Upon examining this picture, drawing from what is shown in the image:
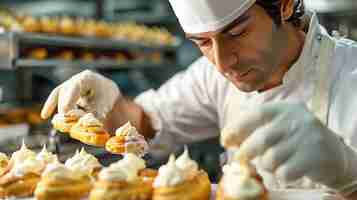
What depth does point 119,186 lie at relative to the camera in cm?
123

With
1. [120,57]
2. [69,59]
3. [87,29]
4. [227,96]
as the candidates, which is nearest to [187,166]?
[227,96]

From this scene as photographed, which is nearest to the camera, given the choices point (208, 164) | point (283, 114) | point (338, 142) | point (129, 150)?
point (283, 114)

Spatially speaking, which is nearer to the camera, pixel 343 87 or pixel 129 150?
pixel 129 150

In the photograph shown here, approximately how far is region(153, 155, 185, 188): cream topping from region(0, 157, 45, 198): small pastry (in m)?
0.35

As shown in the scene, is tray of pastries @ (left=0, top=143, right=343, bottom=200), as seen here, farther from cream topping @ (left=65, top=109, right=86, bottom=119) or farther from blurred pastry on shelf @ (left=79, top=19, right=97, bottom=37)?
blurred pastry on shelf @ (left=79, top=19, right=97, bottom=37)

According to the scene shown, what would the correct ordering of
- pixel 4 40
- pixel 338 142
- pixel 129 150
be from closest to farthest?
1. pixel 338 142
2. pixel 129 150
3. pixel 4 40

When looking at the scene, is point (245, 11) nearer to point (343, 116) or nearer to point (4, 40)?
point (343, 116)

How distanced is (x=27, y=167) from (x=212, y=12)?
2.45ft

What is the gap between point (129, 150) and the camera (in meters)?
1.63

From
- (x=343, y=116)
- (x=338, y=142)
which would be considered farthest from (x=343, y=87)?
(x=338, y=142)

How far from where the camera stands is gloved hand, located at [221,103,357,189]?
113 cm

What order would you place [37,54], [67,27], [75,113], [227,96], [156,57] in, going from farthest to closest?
[156,57] → [67,27] → [37,54] → [227,96] → [75,113]

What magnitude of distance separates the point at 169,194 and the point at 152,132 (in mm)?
1237

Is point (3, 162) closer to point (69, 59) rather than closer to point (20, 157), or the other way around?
point (20, 157)
